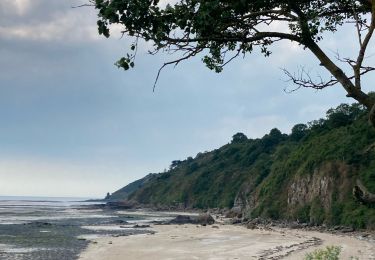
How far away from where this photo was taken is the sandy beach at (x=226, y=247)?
4128 cm

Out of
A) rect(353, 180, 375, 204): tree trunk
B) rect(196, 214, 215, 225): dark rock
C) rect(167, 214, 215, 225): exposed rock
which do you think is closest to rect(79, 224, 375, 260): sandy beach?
rect(196, 214, 215, 225): dark rock

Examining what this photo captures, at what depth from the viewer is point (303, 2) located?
1043cm

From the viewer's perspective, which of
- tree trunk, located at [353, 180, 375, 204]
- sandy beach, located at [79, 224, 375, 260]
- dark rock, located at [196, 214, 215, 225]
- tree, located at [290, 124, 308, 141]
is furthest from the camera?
tree, located at [290, 124, 308, 141]

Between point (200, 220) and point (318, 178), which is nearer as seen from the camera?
point (318, 178)

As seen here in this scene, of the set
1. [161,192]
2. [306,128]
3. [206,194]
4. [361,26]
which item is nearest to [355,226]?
[361,26]

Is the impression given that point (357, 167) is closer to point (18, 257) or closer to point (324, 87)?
point (18, 257)

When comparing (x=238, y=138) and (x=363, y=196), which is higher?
(x=238, y=138)

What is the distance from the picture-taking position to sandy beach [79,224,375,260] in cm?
4128

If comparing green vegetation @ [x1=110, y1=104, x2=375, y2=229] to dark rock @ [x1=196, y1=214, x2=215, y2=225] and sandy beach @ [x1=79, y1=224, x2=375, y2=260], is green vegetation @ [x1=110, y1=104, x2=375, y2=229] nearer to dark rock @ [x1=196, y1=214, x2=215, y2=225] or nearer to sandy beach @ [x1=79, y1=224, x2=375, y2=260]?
sandy beach @ [x1=79, y1=224, x2=375, y2=260]

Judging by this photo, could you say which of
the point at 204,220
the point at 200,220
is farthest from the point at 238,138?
the point at 204,220

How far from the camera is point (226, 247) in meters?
48.7

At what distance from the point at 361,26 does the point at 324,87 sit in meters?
1.94

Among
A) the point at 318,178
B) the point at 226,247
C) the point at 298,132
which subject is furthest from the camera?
the point at 298,132

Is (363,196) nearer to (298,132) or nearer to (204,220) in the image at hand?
(204,220)
